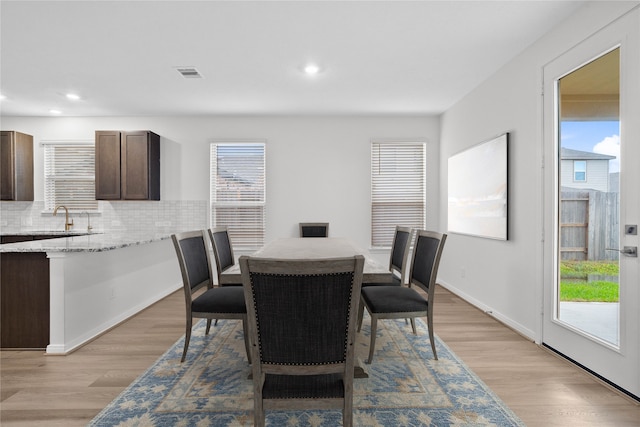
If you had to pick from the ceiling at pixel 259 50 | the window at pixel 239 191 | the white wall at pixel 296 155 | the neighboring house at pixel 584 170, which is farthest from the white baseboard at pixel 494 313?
the window at pixel 239 191

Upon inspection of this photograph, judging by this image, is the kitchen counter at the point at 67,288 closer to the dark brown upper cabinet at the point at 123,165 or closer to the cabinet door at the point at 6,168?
the dark brown upper cabinet at the point at 123,165

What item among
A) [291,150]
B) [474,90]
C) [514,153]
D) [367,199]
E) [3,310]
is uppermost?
[474,90]

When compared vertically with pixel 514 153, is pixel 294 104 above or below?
above

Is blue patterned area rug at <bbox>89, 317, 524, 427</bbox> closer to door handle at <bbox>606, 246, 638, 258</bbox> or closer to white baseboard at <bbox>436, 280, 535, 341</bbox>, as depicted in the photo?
white baseboard at <bbox>436, 280, 535, 341</bbox>

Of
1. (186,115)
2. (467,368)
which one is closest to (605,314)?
(467,368)

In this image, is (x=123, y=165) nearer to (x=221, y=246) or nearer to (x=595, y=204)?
(x=221, y=246)

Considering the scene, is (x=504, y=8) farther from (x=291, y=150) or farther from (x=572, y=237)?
(x=291, y=150)

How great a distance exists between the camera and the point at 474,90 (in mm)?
4070

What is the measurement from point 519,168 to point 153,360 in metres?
3.59

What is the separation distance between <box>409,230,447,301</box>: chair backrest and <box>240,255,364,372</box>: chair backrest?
1.26 metres

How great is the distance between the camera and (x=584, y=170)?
2.45 meters

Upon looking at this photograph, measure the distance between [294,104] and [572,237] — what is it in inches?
139

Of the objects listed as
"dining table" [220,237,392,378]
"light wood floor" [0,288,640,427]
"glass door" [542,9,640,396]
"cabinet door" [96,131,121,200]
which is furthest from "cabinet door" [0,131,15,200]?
"glass door" [542,9,640,396]

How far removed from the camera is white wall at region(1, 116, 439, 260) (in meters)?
5.25
